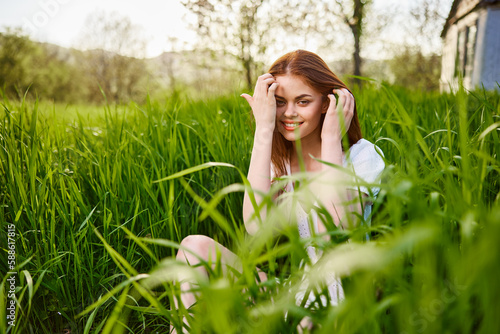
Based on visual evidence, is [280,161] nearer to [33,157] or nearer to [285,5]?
[33,157]

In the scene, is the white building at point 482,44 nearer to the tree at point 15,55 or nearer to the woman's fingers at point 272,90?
the woman's fingers at point 272,90

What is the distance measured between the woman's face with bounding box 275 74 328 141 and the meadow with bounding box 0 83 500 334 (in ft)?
1.11

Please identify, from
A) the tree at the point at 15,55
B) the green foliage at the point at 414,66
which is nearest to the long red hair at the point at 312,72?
the tree at the point at 15,55

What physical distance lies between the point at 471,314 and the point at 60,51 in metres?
32.8

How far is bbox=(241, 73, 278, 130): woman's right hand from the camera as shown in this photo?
157 centimetres

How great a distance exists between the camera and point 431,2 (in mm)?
17734

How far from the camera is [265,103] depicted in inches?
62.4

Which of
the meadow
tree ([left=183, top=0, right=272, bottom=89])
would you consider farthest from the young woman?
Result: tree ([left=183, top=0, right=272, bottom=89])

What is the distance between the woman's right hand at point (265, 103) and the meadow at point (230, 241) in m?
0.41

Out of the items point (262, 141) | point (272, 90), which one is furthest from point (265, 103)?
point (262, 141)

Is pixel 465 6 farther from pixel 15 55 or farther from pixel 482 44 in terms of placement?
pixel 15 55

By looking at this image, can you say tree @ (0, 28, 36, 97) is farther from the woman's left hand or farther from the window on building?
→ the woman's left hand

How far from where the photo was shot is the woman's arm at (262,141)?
151 cm

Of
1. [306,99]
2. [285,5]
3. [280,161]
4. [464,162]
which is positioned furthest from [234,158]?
[285,5]
